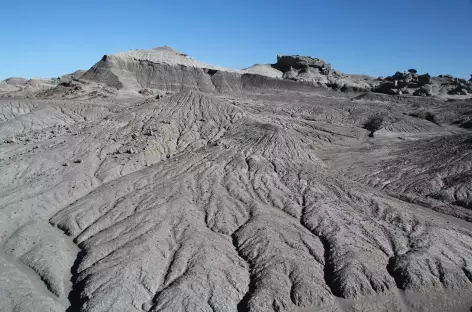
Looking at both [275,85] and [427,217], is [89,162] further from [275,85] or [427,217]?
[275,85]

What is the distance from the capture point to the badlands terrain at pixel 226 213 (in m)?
27.4

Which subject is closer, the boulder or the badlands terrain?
the badlands terrain

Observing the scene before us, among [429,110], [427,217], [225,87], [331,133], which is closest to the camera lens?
[427,217]

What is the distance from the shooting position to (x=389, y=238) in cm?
3300

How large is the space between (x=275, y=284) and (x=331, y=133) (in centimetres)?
3708

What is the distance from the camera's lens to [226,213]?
3600cm

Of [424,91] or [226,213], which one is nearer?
[226,213]

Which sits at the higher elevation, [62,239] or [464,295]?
[62,239]

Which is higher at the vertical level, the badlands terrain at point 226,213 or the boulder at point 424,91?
the boulder at point 424,91

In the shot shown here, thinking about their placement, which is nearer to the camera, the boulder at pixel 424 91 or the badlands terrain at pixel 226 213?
the badlands terrain at pixel 226 213

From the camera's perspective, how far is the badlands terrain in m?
27.4

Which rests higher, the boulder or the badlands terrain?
the boulder

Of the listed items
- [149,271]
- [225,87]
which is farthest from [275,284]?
[225,87]

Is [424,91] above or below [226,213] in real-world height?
above
